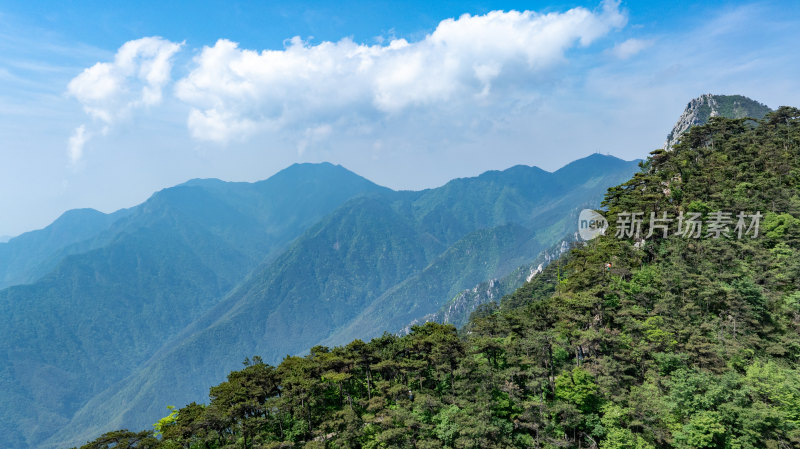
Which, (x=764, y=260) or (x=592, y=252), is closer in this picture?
(x=764, y=260)

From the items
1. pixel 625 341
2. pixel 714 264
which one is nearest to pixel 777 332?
pixel 714 264

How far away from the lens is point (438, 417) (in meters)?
38.2

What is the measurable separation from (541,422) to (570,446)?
2999mm

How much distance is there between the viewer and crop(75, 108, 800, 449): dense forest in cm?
3503

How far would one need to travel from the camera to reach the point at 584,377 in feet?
126

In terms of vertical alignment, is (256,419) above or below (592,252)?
below

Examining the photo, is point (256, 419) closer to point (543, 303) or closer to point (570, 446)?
point (570, 446)

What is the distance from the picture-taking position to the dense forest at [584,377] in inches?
1379

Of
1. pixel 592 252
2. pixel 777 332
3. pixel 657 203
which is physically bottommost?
pixel 777 332

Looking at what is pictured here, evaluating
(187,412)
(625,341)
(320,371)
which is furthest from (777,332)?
(187,412)

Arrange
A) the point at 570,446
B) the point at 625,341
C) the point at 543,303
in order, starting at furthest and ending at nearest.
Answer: the point at 543,303, the point at 625,341, the point at 570,446

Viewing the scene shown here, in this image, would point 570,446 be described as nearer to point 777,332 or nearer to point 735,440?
point 735,440

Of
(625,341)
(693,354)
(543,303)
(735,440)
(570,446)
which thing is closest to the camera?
(735,440)

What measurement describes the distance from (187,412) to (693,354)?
53470 millimetres
